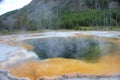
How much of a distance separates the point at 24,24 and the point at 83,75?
25565 millimetres

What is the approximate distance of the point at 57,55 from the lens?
17062 mm

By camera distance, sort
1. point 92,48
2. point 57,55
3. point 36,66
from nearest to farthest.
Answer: point 36,66 → point 57,55 → point 92,48

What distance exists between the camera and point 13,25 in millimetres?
37812

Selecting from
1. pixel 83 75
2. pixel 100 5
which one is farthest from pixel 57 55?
pixel 100 5

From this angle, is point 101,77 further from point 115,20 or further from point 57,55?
point 115,20

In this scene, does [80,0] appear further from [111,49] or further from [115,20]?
→ [111,49]

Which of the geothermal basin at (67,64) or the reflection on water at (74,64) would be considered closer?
the geothermal basin at (67,64)

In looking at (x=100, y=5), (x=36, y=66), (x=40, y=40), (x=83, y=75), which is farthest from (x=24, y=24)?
(x=83, y=75)

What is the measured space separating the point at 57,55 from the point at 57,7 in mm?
41825

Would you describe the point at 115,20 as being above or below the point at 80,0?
below

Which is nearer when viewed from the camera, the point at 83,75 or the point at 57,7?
the point at 83,75

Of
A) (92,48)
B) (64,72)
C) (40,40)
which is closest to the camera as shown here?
(64,72)

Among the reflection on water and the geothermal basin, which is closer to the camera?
the geothermal basin

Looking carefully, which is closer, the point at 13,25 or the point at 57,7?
the point at 13,25
